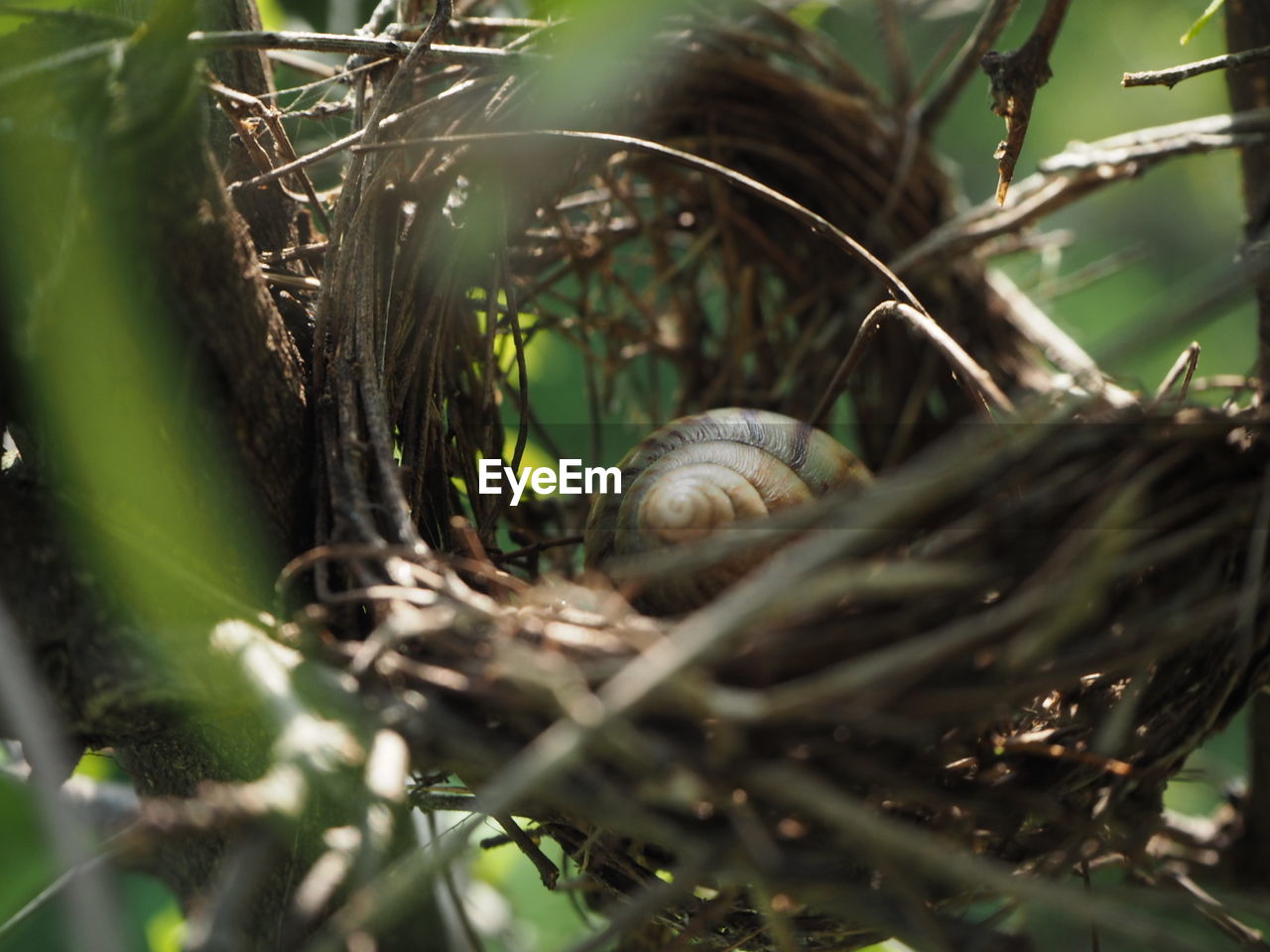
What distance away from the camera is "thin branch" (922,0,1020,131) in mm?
803

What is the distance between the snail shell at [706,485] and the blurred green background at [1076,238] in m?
0.19

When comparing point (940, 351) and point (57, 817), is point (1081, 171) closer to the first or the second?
point (940, 351)

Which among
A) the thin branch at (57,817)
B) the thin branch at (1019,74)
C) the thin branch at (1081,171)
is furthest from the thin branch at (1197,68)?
the thin branch at (57,817)

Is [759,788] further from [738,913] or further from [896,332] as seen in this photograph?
[896,332]

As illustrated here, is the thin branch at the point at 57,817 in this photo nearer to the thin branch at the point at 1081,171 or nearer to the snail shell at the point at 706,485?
the snail shell at the point at 706,485

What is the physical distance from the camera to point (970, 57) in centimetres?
90

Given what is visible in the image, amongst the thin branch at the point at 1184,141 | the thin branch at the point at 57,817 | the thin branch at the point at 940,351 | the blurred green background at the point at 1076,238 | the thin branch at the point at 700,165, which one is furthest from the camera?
the blurred green background at the point at 1076,238

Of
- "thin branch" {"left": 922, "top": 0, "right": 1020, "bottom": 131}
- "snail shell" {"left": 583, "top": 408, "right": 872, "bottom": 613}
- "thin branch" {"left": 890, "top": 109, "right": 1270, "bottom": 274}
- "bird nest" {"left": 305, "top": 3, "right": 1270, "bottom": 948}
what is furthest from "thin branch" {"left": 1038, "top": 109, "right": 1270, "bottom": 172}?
"snail shell" {"left": 583, "top": 408, "right": 872, "bottom": 613}

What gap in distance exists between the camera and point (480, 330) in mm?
765

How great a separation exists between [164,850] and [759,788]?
0.48 m

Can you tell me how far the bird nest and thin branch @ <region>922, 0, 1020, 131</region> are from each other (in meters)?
0.28

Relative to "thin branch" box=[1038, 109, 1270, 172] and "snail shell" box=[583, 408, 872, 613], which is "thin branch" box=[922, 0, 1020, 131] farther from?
"snail shell" box=[583, 408, 872, 613]

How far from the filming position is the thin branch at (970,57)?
2.64 ft

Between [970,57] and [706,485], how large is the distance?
1.81 ft
